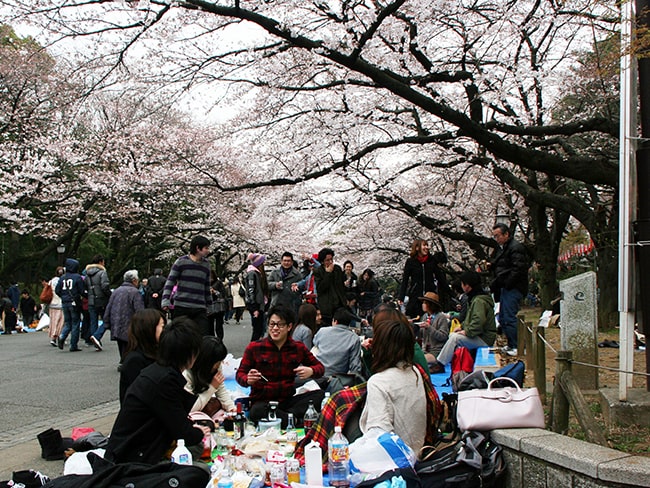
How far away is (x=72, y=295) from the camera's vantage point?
1255 cm

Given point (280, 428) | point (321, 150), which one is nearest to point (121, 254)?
point (321, 150)

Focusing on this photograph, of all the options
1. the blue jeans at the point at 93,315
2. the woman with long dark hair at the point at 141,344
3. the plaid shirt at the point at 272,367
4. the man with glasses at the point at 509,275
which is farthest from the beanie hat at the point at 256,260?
the woman with long dark hair at the point at 141,344

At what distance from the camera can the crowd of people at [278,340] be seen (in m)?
4.27

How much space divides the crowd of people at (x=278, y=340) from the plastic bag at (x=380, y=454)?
16 centimetres

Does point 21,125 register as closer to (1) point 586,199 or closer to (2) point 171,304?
(2) point 171,304

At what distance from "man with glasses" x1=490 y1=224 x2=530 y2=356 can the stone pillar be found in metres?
2.31

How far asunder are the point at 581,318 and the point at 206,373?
3.60 metres

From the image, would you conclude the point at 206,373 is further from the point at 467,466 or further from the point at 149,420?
the point at 467,466

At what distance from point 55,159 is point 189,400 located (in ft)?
68.0

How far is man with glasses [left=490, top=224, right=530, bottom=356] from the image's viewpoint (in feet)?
27.9

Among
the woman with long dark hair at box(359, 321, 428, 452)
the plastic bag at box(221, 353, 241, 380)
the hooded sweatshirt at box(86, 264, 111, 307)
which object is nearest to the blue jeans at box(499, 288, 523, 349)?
the plastic bag at box(221, 353, 241, 380)

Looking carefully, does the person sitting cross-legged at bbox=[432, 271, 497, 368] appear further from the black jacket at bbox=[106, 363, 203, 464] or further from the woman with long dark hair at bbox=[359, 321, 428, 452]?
the black jacket at bbox=[106, 363, 203, 464]

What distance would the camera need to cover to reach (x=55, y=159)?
2291 cm

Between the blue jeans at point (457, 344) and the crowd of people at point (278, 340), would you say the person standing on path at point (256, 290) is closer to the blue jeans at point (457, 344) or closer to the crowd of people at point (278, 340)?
the crowd of people at point (278, 340)
